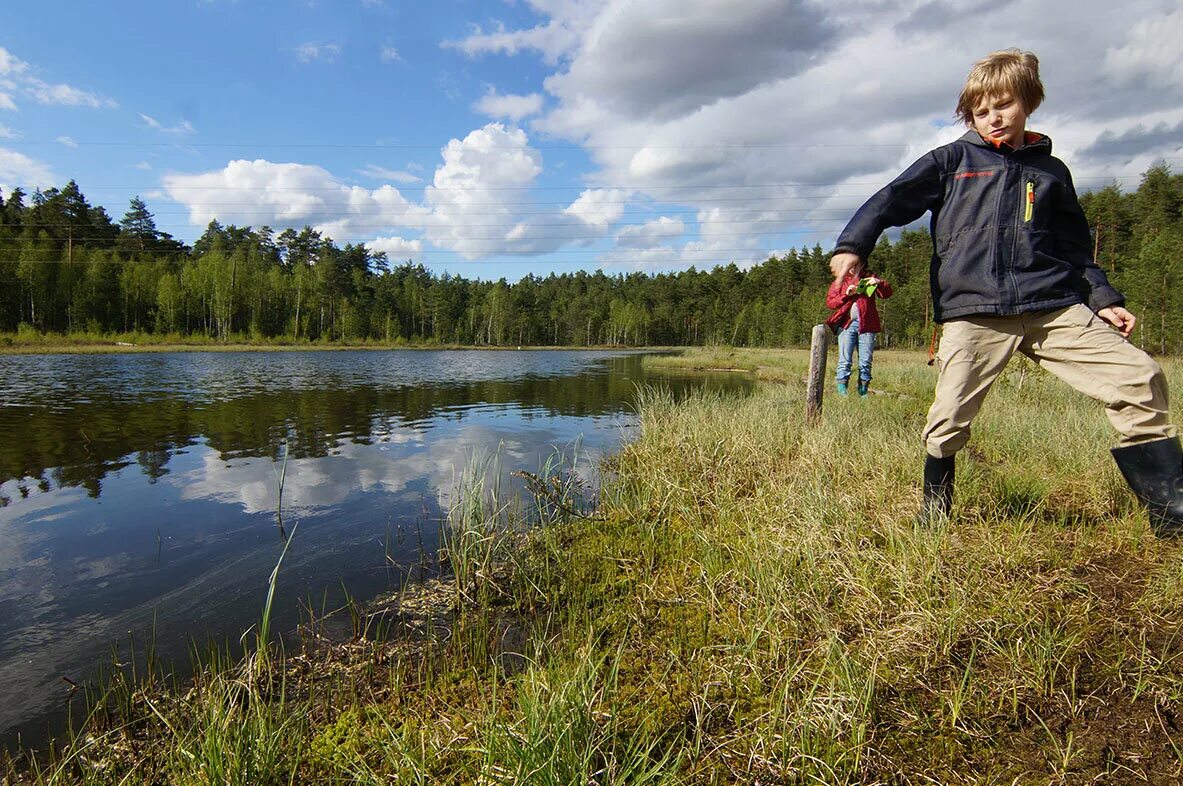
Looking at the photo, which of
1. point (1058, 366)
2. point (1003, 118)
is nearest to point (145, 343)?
point (1003, 118)

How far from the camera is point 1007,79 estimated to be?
263 cm

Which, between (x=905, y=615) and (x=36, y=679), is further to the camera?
(x=36, y=679)

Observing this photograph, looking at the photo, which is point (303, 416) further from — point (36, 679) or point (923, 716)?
point (923, 716)

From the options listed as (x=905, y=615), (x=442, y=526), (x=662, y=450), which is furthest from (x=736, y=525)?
(x=662, y=450)

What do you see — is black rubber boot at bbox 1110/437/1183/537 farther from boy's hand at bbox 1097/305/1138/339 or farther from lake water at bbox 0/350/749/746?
lake water at bbox 0/350/749/746

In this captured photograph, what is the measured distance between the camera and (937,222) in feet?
9.69

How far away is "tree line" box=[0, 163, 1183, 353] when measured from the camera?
43.6 m

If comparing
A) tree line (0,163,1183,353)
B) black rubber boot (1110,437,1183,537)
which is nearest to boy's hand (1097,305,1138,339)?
black rubber boot (1110,437,1183,537)

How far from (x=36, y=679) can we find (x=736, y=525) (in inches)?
149

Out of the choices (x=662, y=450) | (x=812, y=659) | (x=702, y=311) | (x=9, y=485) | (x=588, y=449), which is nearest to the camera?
(x=812, y=659)

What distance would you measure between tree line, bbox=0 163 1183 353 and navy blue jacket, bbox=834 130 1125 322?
41.1 metres

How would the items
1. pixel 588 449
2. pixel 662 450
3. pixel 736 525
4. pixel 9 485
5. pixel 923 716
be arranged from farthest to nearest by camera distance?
1. pixel 588 449
2. pixel 662 450
3. pixel 9 485
4. pixel 736 525
5. pixel 923 716

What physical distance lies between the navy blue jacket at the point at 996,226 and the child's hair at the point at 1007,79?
0.19m

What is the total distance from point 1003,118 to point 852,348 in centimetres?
659
